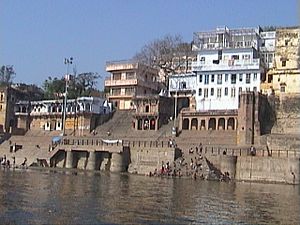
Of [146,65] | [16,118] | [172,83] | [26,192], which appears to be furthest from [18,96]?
[26,192]

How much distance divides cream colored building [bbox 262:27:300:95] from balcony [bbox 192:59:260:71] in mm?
2527

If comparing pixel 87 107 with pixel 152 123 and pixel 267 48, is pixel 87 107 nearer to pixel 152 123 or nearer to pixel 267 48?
pixel 152 123

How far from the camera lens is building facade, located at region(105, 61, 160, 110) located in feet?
283

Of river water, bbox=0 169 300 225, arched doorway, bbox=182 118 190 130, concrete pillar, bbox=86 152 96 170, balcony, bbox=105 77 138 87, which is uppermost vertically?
balcony, bbox=105 77 138 87

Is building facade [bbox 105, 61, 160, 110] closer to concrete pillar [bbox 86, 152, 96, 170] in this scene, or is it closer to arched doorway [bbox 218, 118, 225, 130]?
arched doorway [bbox 218, 118, 225, 130]

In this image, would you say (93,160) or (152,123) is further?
(152,123)

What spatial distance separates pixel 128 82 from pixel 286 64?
26.6 meters

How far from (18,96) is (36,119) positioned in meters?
6.14

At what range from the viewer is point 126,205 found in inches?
1084

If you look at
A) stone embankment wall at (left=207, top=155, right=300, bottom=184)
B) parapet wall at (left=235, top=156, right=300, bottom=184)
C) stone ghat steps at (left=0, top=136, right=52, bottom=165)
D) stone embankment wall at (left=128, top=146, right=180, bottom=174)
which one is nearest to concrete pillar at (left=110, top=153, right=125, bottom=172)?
stone embankment wall at (left=128, top=146, right=180, bottom=174)

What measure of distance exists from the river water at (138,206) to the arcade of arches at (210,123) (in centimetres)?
3055

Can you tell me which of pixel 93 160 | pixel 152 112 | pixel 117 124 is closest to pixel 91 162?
pixel 93 160

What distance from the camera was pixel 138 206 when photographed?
27234 millimetres

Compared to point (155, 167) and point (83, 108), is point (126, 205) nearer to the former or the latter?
point (155, 167)
